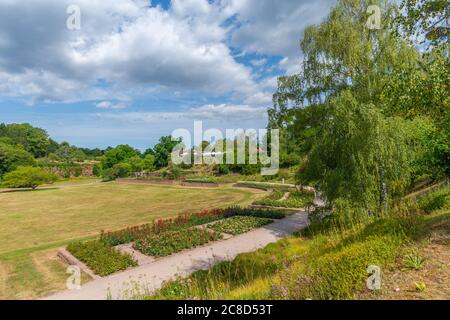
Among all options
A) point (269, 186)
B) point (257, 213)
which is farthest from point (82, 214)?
point (269, 186)

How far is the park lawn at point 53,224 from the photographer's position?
9289mm

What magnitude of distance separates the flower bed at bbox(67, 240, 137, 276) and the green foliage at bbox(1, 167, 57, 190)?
35.2 meters

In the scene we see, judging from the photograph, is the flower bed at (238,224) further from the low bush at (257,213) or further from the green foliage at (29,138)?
the green foliage at (29,138)

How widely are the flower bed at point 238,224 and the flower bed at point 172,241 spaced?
1160 mm

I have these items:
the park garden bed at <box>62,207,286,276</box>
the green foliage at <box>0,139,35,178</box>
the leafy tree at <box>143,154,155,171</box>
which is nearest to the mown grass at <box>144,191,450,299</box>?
the park garden bed at <box>62,207,286,276</box>

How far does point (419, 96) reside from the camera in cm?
614

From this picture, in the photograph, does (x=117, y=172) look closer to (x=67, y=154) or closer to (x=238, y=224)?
(x=67, y=154)

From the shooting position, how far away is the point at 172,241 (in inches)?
495

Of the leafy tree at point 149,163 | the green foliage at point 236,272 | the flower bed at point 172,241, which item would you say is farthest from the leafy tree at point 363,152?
the leafy tree at point 149,163

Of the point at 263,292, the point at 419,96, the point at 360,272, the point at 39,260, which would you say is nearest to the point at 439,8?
the point at 419,96

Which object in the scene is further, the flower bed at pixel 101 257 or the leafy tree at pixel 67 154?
the leafy tree at pixel 67 154

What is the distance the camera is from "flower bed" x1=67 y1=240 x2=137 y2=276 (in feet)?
32.1

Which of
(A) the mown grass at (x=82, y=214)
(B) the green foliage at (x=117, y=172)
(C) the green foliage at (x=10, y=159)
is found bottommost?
(A) the mown grass at (x=82, y=214)

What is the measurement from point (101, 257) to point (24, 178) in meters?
37.6
